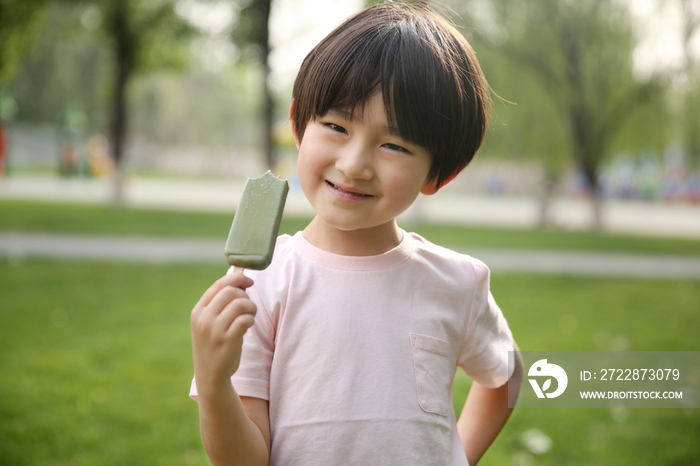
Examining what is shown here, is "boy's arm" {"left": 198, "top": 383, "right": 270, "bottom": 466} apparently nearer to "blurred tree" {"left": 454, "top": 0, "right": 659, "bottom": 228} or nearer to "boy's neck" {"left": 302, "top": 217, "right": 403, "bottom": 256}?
"boy's neck" {"left": 302, "top": 217, "right": 403, "bottom": 256}

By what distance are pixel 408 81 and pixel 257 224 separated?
0.39 meters

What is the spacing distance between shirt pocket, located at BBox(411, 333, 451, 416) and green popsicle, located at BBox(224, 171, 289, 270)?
36 cm

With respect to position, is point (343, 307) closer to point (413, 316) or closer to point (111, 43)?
point (413, 316)

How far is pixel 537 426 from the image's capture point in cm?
358

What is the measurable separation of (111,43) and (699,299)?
13.6 meters

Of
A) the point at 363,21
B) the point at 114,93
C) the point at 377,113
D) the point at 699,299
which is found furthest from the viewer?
the point at 114,93

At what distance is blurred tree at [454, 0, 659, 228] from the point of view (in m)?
11.1

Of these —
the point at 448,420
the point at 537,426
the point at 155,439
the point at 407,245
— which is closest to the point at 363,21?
the point at 407,245

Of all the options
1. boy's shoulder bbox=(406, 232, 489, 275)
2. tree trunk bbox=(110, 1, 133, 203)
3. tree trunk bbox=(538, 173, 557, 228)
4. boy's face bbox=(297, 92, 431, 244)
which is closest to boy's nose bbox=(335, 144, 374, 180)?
boy's face bbox=(297, 92, 431, 244)

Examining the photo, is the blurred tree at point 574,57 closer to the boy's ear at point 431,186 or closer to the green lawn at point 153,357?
the green lawn at point 153,357

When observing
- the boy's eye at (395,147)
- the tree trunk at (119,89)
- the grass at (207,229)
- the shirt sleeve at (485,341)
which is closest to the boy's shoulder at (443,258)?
the shirt sleeve at (485,341)

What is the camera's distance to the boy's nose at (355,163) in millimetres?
1119

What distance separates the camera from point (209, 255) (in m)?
7.97

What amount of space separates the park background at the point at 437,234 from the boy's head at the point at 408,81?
22cm
